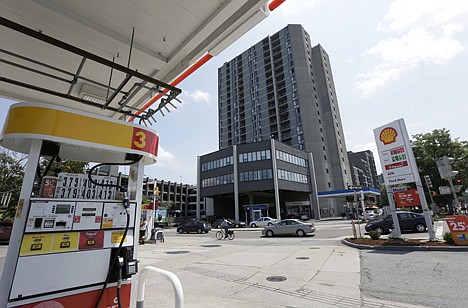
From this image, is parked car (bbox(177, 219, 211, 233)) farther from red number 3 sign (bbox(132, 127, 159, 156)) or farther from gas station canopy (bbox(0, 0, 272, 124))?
red number 3 sign (bbox(132, 127, 159, 156))

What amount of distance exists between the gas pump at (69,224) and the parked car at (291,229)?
1757 centimetres

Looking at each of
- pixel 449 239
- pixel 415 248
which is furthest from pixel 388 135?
pixel 415 248

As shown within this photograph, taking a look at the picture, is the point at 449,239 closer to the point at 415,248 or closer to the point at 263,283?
the point at 415,248

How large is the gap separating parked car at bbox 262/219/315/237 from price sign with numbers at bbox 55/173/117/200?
17935mm

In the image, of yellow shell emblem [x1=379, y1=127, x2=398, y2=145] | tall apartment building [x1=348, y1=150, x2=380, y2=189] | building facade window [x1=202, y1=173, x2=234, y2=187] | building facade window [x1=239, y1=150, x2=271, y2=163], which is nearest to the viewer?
yellow shell emblem [x1=379, y1=127, x2=398, y2=145]

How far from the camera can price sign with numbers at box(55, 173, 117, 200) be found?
113 inches

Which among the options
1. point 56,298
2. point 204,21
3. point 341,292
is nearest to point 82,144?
point 56,298

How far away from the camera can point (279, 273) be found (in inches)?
272

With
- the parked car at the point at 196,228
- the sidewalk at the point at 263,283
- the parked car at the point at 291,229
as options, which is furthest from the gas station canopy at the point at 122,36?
the parked car at the point at 196,228

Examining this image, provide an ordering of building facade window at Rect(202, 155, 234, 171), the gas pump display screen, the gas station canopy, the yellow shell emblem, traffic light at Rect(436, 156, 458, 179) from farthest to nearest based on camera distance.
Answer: building facade window at Rect(202, 155, 234, 171) → the yellow shell emblem → traffic light at Rect(436, 156, 458, 179) → the gas station canopy → the gas pump display screen

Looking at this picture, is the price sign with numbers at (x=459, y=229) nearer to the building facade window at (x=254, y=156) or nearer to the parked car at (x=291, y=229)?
the parked car at (x=291, y=229)

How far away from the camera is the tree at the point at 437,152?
1335 inches

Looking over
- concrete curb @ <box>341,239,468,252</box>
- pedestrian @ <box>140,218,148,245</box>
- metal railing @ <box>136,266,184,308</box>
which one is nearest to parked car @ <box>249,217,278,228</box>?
pedestrian @ <box>140,218,148,245</box>

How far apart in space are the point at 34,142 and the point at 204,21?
299cm
